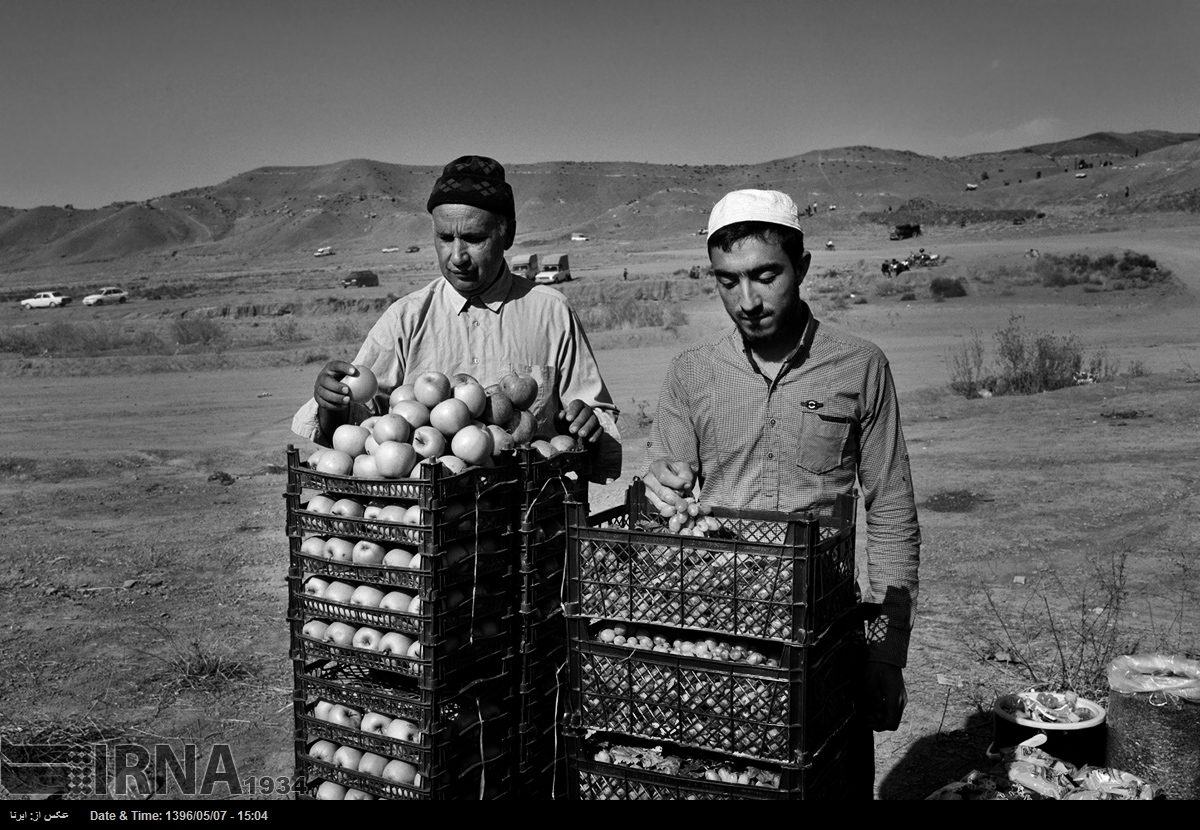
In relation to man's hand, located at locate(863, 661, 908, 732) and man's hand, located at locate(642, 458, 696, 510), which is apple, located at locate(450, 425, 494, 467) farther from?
man's hand, located at locate(863, 661, 908, 732)

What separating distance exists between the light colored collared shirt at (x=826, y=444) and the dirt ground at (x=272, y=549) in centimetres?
187

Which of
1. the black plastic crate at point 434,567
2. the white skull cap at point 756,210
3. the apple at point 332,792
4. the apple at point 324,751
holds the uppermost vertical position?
the white skull cap at point 756,210

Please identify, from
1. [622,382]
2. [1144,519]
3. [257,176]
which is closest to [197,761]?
[1144,519]

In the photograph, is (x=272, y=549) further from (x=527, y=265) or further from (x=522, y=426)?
(x=527, y=265)

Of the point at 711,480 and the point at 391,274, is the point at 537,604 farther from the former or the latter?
the point at 391,274

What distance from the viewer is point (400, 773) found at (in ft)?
10.3

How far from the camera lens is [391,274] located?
58062 millimetres

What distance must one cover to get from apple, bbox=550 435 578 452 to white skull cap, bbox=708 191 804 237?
100 centimetres

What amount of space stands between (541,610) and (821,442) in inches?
42.5

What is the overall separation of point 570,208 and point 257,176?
64984 millimetres

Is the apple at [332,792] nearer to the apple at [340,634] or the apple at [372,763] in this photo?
the apple at [372,763]

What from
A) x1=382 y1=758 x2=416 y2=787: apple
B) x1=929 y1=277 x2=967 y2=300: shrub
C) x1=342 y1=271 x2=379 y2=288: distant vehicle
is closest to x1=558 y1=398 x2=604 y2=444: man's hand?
x1=382 y1=758 x2=416 y2=787: apple

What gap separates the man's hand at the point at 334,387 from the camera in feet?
11.3

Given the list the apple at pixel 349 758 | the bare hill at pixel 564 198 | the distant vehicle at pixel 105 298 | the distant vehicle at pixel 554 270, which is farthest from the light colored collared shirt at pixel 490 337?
the bare hill at pixel 564 198
